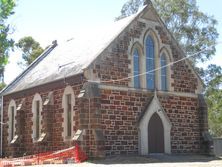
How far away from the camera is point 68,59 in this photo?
99.1ft

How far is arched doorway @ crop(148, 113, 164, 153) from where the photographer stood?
91.1 feet

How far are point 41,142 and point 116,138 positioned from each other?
498cm

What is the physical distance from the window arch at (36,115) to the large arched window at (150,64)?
7.24 metres

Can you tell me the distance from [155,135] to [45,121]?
22.6ft

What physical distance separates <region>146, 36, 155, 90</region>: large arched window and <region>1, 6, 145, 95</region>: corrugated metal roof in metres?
2.06

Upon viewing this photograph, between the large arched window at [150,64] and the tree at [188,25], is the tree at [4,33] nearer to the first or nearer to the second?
the large arched window at [150,64]

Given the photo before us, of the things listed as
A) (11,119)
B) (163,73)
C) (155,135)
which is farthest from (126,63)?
(11,119)

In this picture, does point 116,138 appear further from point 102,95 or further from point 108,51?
point 108,51

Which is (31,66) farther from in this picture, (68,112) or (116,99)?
(116,99)

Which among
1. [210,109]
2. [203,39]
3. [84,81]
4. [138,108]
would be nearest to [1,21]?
[84,81]

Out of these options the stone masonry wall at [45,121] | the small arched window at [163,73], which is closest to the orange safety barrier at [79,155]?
the stone masonry wall at [45,121]

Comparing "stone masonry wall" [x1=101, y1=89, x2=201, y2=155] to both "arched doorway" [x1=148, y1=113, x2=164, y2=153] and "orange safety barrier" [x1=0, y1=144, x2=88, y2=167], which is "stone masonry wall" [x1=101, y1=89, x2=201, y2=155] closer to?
"arched doorway" [x1=148, y1=113, x2=164, y2=153]

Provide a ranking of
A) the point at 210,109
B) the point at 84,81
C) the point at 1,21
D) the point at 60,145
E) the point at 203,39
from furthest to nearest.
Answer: the point at 210,109, the point at 203,39, the point at 60,145, the point at 84,81, the point at 1,21

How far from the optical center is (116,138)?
25953mm
